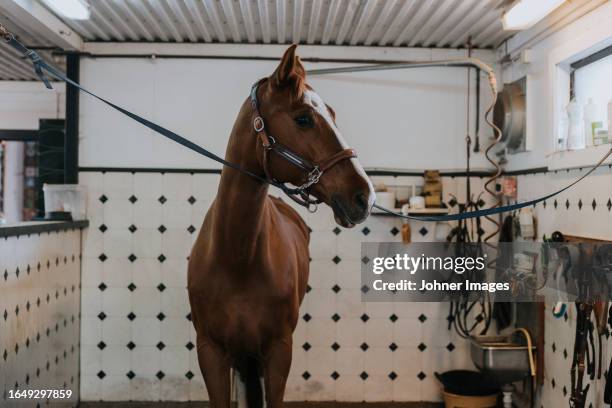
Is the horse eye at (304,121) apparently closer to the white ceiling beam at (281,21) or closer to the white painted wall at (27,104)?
the white ceiling beam at (281,21)

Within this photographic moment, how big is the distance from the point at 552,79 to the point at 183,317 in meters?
3.03

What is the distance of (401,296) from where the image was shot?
4.19 meters

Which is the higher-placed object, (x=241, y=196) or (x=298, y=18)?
(x=298, y=18)

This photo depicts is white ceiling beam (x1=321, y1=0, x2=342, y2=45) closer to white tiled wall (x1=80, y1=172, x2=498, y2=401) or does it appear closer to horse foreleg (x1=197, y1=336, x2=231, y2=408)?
white tiled wall (x1=80, y1=172, x2=498, y2=401)

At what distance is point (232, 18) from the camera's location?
3.62m

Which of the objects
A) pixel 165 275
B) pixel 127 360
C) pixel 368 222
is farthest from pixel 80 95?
pixel 368 222

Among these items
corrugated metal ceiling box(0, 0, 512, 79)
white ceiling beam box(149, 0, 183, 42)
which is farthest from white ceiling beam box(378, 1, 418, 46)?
white ceiling beam box(149, 0, 183, 42)

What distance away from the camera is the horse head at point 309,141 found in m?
1.80

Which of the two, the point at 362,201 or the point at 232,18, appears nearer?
the point at 362,201

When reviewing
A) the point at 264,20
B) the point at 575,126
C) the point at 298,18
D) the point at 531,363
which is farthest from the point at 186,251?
the point at 575,126

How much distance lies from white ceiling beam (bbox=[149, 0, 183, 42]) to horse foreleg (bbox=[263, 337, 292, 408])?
2200 mm

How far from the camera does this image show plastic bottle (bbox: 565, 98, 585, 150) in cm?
303

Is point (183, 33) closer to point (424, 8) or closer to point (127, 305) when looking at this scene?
point (424, 8)

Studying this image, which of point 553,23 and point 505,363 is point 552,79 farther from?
point 505,363
